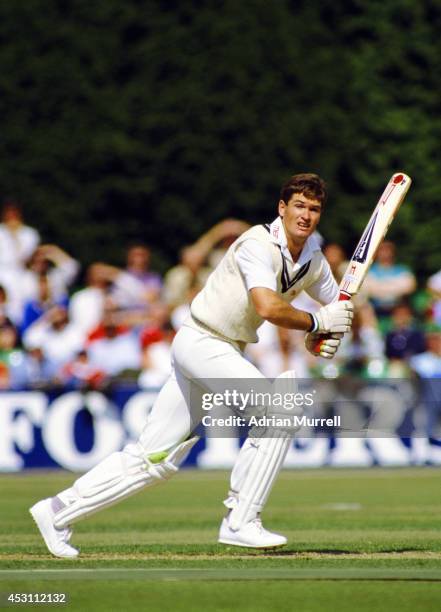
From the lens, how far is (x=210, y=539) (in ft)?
30.7

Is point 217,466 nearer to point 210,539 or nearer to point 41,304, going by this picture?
point 41,304

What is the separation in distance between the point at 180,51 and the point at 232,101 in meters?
0.91

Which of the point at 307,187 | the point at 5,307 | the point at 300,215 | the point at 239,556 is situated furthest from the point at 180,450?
the point at 5,307

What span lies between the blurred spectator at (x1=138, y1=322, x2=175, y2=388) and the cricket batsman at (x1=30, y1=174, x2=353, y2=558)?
6893mm

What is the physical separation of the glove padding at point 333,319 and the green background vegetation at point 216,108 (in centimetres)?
1227

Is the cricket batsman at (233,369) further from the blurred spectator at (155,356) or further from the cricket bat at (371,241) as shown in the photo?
the blurred spectator at (155,356)

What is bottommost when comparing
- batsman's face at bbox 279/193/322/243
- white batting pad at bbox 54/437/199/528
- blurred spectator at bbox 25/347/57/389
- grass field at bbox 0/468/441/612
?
grass field at bbox 0/468/441/612

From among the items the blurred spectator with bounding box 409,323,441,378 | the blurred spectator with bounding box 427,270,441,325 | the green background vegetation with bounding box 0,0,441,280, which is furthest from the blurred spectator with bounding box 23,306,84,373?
the green background vegetation with bounding box 0,0,441,280

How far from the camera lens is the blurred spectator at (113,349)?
15.3m

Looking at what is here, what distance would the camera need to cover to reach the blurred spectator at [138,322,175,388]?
15.1 metres

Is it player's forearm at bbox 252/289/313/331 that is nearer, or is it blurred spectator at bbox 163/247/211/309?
player's forearm at bbox 252/289/313/331

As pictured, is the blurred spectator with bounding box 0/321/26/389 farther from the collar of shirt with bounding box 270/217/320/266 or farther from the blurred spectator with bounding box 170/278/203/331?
the collar of shirt with bounding box 270/217/320/266

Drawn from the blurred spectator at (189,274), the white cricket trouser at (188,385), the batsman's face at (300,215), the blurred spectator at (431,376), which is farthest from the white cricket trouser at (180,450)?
the blurred spectator at (189,274)

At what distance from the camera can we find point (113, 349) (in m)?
15.4
